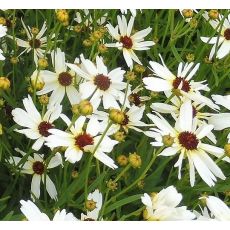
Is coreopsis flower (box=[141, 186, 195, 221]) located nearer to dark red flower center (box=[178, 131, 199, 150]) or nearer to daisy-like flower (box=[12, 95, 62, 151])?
dark red flower center (box=[178, 131, 199, 150])

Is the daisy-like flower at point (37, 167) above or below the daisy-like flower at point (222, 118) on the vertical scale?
below

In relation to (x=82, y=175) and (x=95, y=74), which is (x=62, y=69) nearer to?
(x=95, y=74)

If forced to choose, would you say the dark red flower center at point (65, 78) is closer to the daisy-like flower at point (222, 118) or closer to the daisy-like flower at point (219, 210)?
the daisy-like flower at point (222, 118)

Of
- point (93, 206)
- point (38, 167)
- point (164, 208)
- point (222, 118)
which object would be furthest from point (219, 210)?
point (38, 167)

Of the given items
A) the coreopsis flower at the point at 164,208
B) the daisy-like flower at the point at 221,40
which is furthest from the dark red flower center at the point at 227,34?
the coreopsis flower at the point at 164,208

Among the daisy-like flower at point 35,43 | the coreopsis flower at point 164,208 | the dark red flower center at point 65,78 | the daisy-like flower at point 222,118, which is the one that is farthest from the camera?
the daisy-like flower at point 35,43

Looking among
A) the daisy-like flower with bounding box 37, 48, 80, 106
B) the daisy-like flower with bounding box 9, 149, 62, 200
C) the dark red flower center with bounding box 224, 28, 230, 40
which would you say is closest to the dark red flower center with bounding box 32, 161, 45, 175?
the daisy-like flower with bounding box 9, 149, 62, 200

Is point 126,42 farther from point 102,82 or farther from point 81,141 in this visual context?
point 81,141

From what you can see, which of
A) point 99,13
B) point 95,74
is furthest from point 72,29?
point 95,74
